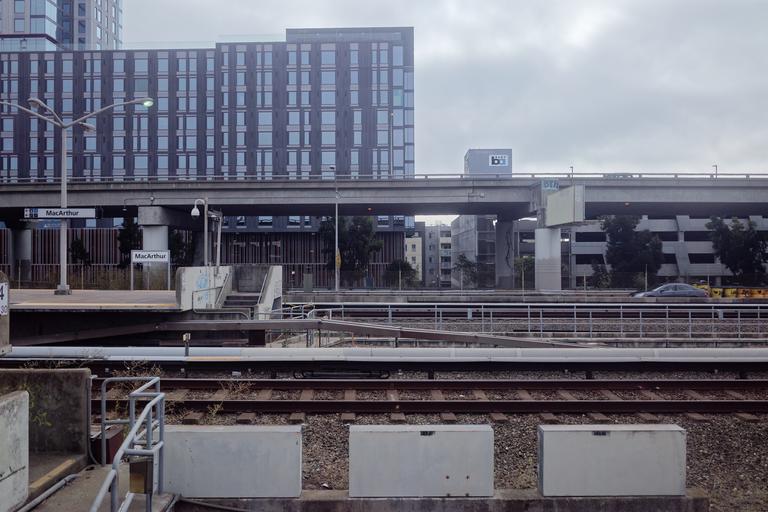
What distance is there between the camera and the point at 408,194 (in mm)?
38188

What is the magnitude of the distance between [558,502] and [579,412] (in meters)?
3.99

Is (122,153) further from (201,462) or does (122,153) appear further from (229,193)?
(201,462)

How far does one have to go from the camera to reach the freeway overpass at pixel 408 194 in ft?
121

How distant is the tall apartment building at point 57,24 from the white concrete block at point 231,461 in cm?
7319

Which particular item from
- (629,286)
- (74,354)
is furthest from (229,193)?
(629,286)

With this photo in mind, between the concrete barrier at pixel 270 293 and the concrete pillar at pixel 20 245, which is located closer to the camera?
the concrete barrier at pixel 270 293

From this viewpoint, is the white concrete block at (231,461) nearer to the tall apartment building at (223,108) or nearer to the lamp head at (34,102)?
the lamp head at (34,102)

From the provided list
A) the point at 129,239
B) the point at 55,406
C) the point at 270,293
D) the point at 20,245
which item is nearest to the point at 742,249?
the point at 270,293

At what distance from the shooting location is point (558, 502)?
5.87 m

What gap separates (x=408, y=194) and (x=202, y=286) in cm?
2162

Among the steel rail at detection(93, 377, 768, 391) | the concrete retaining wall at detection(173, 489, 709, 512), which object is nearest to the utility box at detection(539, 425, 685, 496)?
the concrete retaining wall at detection(173, 489, 709, 512)

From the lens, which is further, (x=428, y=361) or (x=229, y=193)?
(x=229, y=193)

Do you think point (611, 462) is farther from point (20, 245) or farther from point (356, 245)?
point (20, 245)

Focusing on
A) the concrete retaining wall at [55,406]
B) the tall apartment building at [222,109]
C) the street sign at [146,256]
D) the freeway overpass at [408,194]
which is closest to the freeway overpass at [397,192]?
the freeway overpass at [408,194]
